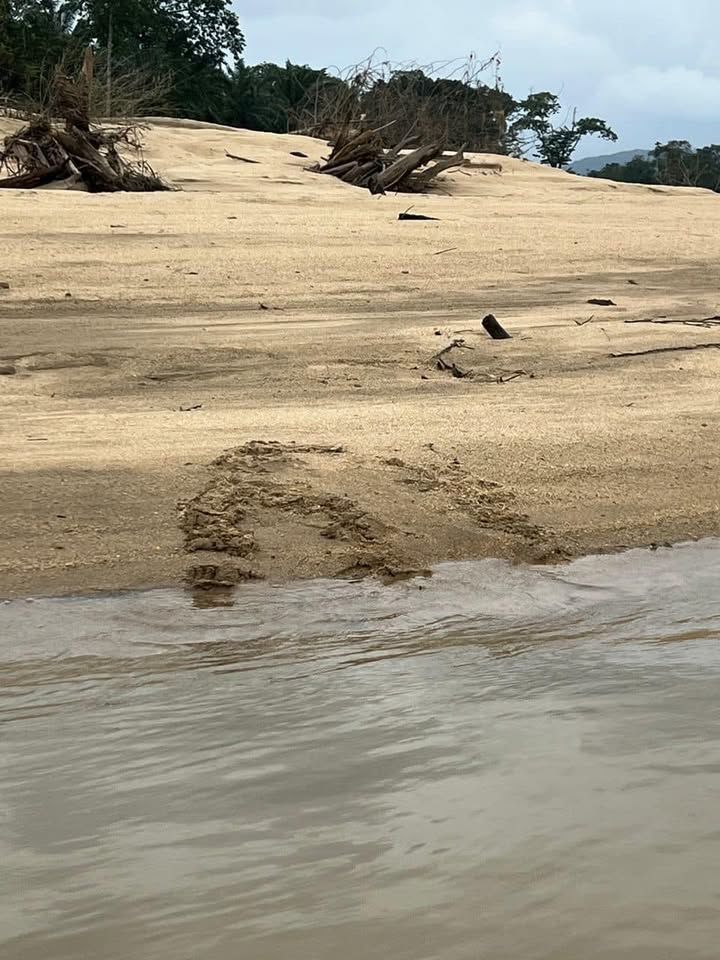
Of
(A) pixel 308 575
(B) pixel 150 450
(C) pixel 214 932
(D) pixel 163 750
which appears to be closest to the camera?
(C) pixel 214 932

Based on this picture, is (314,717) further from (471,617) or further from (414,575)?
(414,575)

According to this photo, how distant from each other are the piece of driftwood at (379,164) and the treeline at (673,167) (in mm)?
16812

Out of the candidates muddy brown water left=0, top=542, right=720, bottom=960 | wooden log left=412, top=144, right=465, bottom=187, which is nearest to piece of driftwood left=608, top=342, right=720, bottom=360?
muddy brown water left=0, top=542, right=720, bottom=960

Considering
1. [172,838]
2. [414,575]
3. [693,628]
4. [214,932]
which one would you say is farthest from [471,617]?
[214,932]

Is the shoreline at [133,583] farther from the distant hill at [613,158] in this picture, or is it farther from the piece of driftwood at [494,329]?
the distant hill at [613,158]

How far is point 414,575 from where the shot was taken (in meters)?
3.45

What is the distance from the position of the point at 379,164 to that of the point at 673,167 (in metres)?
20.1

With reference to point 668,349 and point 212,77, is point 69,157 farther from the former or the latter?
point 212,77

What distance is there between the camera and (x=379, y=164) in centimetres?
1178

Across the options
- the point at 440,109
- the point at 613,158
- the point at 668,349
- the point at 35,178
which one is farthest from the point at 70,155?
the point at 613,158

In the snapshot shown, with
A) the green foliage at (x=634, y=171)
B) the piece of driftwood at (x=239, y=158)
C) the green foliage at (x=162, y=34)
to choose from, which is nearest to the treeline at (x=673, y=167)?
the green foliage at (x=634, y=171)

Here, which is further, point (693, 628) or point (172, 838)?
point (693, 628)

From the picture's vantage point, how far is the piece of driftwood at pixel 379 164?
444 inches

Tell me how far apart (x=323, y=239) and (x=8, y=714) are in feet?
19.9
